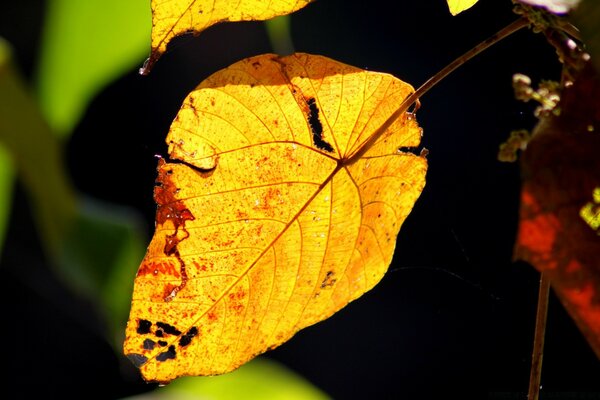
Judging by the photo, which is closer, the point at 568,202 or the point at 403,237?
the point at 568,202

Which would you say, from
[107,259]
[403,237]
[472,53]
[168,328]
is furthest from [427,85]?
[107,259]

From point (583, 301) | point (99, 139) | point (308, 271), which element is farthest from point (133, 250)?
point (583, 301)

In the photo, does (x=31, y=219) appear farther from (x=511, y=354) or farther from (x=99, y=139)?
(x=511, y=354)

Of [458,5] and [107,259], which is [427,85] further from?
[107,259]

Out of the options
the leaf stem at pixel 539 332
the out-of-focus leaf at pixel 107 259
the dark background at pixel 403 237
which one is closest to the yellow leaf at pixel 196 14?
the leaf stem at pixel 539 332

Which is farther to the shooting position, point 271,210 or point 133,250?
point 133,250

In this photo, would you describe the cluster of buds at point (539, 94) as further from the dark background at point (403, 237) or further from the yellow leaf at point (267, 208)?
the dark background at point (403, 237)
